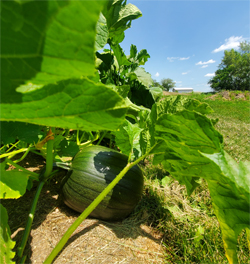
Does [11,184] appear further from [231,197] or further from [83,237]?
[231,197]

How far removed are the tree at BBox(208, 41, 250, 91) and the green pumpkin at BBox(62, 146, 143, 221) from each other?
3100cm

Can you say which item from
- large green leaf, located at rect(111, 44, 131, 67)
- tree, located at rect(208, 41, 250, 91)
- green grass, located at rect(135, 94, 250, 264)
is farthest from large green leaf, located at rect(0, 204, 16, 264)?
tree, located at rect(208, 41, 250, 91)

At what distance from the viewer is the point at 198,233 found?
88 centimetres

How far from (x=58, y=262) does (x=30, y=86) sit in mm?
815

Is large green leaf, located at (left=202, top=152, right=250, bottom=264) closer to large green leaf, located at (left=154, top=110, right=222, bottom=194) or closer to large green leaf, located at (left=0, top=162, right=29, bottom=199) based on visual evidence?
large green leaf, located at (left=154, top=110, right=222, bottom=194)

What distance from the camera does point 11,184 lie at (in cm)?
69

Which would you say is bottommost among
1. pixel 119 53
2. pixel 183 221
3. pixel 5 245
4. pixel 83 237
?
pixel 83 237

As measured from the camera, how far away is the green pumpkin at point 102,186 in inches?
40.5

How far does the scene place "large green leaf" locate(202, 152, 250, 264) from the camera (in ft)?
1.44

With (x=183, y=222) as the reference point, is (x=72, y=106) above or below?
above

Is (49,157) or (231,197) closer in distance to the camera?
(231,197)

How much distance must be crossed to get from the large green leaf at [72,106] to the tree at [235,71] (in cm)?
3151

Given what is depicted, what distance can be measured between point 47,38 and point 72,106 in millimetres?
128

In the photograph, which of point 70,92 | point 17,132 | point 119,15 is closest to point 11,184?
point 17,132
